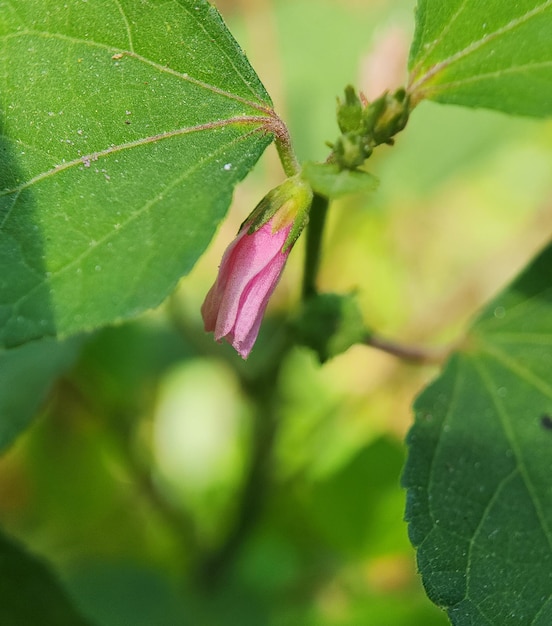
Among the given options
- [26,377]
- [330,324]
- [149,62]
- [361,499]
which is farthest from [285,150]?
[361,499]

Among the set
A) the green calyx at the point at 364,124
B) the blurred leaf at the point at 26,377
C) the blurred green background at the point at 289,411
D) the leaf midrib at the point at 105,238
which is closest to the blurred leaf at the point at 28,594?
the blurred leaf at the point at 26,377

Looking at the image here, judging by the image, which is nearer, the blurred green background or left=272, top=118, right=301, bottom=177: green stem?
left=272, top=118, right=301, bottom=177: green stem

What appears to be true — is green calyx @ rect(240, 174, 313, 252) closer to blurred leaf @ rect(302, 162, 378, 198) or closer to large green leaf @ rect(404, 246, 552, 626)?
blurred leaf @ rect(302, 162, 378, 198)

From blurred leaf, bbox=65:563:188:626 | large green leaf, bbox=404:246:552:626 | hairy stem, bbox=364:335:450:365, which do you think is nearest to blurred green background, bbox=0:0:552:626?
blurred leaf, bbox=65:563:188:626

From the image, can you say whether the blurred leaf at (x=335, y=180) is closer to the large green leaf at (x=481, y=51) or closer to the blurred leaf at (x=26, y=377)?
the large green leaf at (x=481, y=51)

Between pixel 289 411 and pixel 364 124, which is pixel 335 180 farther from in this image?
pixel 289 411

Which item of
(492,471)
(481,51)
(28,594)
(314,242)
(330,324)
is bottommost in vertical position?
(492,471)
